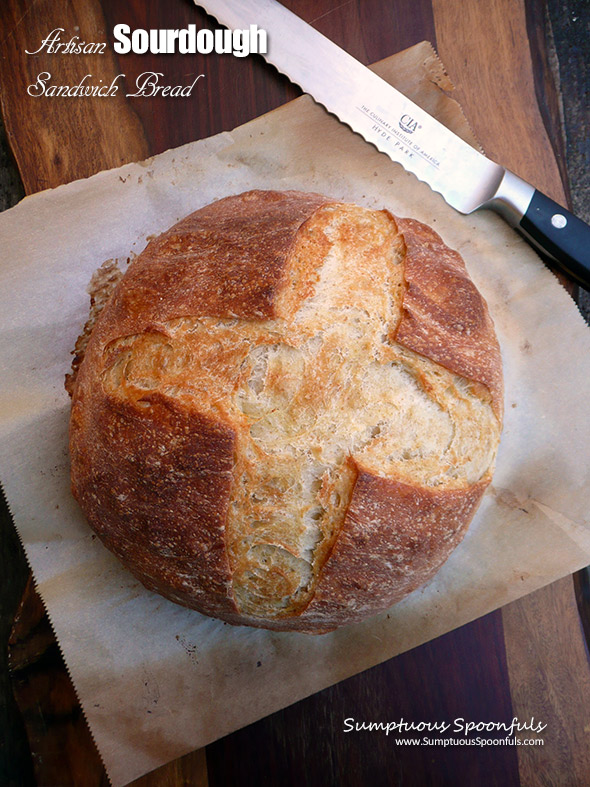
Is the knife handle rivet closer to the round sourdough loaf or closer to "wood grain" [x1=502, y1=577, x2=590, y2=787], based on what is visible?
the round sourdough loaf

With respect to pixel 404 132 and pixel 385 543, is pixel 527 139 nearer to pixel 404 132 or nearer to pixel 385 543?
pixel 404 132

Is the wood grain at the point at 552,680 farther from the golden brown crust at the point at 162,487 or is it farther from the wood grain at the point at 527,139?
the golden brown crust at the point at 162,487

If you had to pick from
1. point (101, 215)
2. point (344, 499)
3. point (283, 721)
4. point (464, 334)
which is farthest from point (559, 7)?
point (283, 721)

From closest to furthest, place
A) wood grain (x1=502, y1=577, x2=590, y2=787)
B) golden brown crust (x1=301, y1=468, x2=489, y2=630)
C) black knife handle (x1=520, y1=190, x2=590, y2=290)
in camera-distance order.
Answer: golden brown crust (x1=301, y1=468, x2=489, y2=630) < black knife handle (x1=520, y1=190, x2=590, y2=290) < wood grain (x1=502, y1=577, x2=590, y2=787)

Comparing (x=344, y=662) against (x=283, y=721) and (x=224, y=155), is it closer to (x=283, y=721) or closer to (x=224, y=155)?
(x=283, y=721)

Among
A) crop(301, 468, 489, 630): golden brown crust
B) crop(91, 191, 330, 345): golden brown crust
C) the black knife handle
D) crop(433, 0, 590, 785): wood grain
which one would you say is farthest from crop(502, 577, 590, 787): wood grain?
crop(91, 191, 330, 345): golden brown crust
